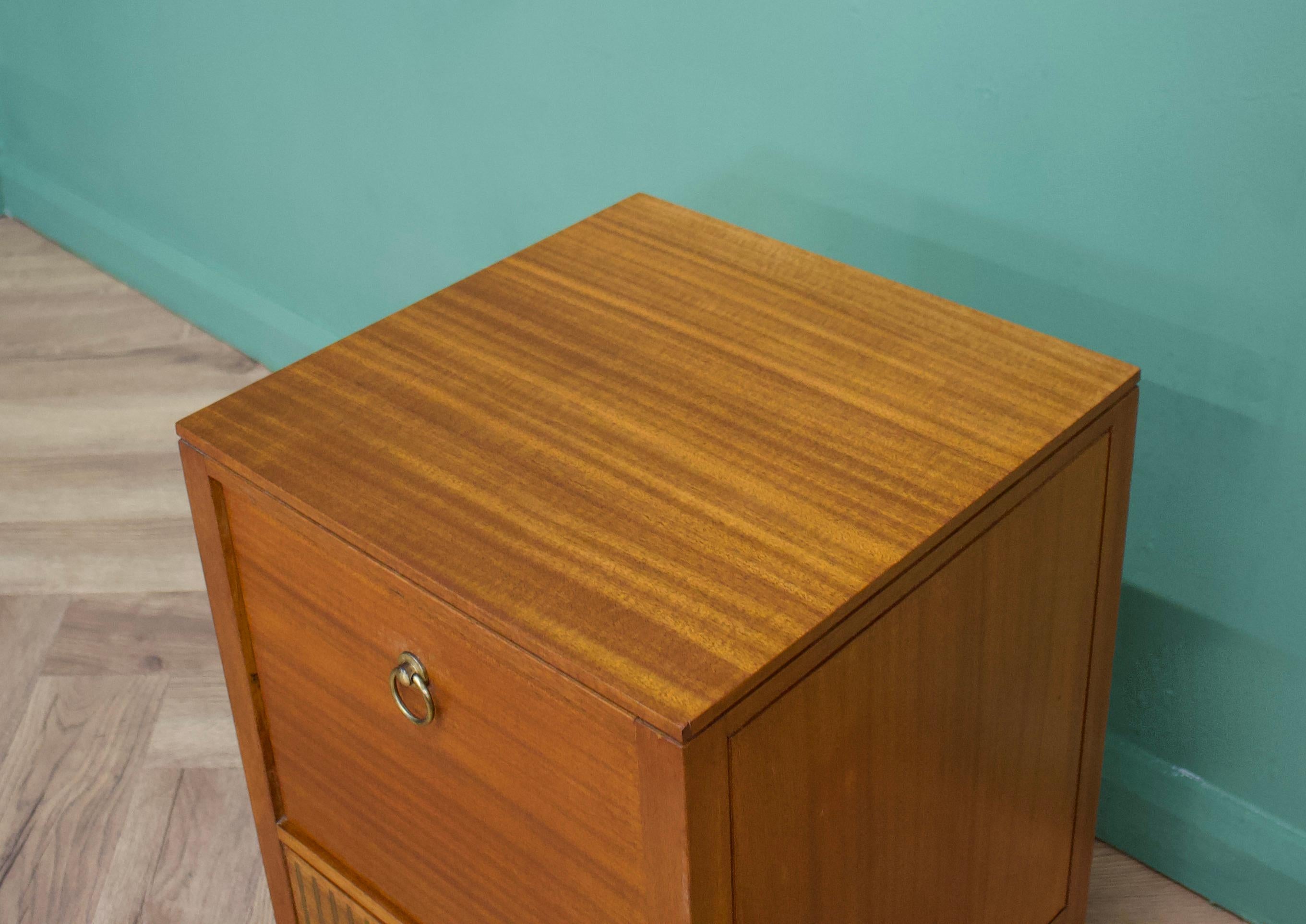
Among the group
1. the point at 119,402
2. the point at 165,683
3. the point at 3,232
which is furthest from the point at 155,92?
the point at 165,683

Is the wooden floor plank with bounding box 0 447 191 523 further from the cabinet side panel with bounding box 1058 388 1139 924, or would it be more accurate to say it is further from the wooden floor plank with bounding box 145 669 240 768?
the cabinet side panel with bounding box 1058 388 1139 924

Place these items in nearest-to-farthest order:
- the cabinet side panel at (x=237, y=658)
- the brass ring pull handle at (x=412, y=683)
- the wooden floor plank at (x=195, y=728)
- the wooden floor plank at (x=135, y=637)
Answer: the brass ring pull handle at (x=412, y=683) < the cabinet side panel at (x=237, y=658) < the wooden floor plank at (x=195, y=728) < the wooden floor plank at (x=135, y=637)

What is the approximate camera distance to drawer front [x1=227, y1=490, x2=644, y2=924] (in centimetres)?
82

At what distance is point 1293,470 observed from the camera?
45.3 inches

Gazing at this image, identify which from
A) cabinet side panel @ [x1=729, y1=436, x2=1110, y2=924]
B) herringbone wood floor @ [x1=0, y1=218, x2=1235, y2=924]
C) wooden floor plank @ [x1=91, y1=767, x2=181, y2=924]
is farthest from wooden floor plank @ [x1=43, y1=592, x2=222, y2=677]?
cabinet side panel @ [x1=729, y1=436, x2=1110, y2=924]

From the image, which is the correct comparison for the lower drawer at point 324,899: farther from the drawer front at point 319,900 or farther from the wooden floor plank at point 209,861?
the wooden floor plank at point 209,861

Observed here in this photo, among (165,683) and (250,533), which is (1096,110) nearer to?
(250,533)

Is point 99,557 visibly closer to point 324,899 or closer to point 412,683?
point 324,899

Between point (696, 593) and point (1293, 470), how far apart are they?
60cm

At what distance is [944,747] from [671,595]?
26 centimetres

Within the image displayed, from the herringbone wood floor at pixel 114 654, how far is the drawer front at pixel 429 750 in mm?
458

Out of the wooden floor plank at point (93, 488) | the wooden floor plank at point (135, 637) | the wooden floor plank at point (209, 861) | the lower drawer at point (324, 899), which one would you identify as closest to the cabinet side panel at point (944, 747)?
the lower drawer at point (324, 899)

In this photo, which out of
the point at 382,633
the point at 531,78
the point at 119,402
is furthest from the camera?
the point at 119,402

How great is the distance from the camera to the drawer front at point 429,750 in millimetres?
822
